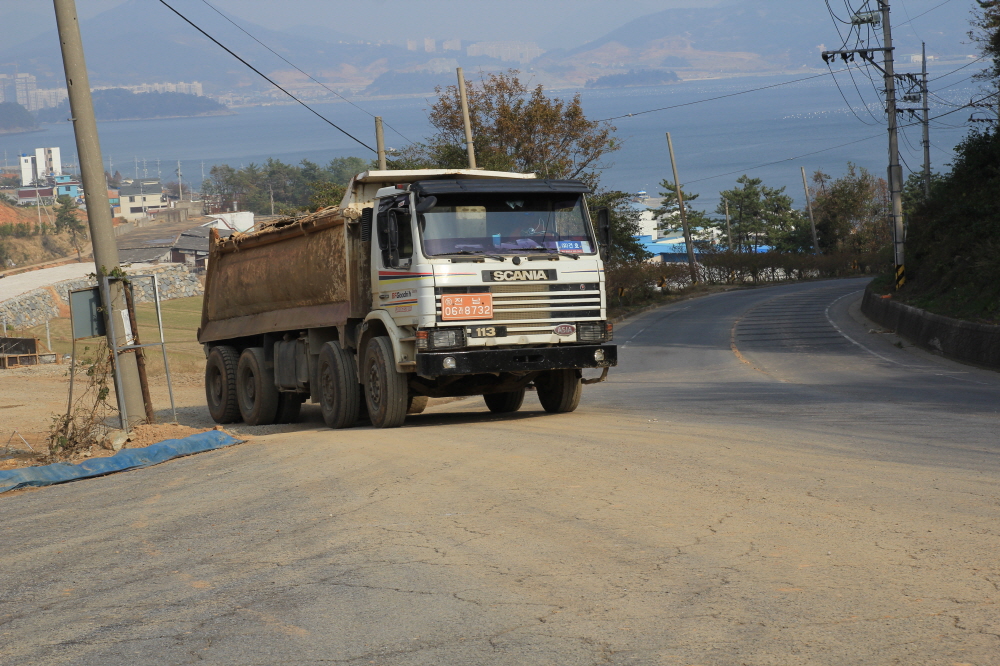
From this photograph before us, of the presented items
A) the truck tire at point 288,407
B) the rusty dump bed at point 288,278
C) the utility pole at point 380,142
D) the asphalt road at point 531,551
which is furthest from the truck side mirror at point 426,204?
the utility pole at point 380,142

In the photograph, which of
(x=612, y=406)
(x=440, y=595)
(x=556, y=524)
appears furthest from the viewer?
(x=612, y=406)

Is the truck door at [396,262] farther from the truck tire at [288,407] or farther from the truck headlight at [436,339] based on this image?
the truck tire at [288,407]

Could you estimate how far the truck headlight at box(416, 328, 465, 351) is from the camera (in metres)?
11.6

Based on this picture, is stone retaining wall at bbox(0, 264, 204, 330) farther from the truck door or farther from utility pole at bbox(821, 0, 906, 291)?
the truck door

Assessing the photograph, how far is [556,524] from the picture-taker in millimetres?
6742

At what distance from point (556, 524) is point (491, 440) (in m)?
4.01

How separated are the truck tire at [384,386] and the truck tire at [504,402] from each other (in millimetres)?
2836

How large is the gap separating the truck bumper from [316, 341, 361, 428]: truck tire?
7.19ft

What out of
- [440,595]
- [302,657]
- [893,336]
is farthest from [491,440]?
[893,336]

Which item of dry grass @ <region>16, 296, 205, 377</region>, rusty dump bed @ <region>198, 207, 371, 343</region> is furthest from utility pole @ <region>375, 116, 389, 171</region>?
rusty dump bed @ <region>198, 207, 371, 343</region>

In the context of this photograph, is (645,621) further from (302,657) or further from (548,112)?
(548,112)

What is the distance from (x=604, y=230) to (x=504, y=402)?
4.08 m

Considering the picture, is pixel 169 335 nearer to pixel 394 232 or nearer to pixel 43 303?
pixel 43 303

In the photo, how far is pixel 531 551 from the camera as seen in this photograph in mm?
6148
